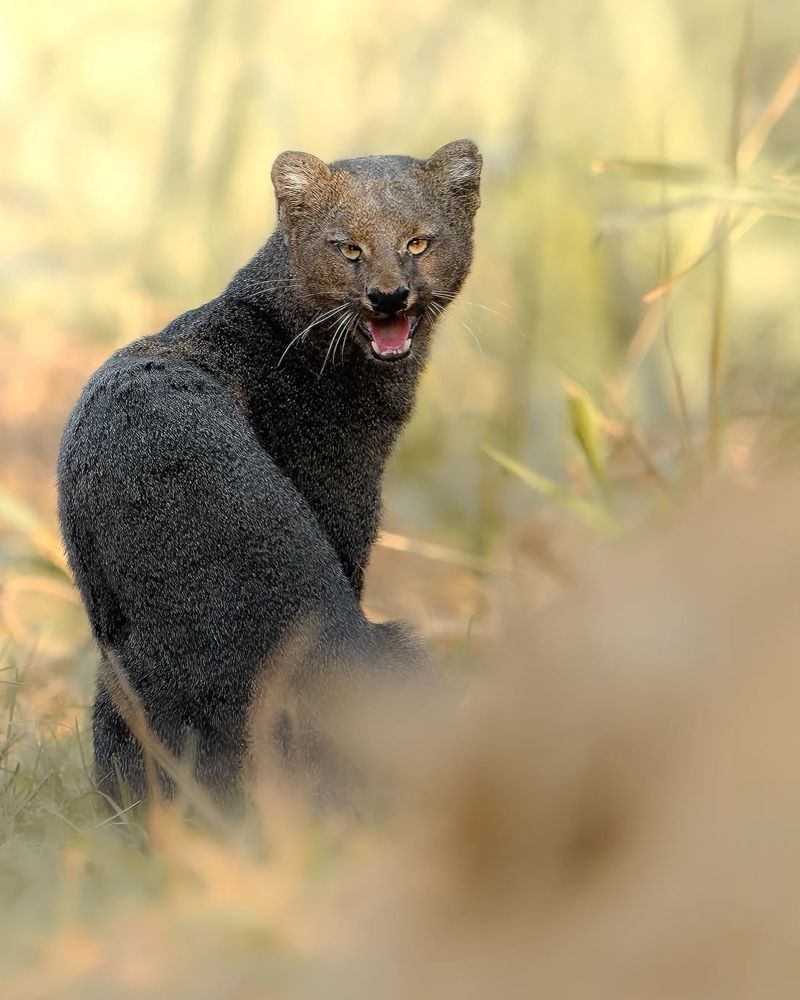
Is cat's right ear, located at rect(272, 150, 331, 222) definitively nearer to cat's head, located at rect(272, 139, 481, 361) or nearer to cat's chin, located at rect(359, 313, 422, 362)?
cat's head, located at rect(272, 139, 481, 361)

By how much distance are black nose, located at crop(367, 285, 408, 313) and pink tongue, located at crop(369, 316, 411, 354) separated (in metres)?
0.08

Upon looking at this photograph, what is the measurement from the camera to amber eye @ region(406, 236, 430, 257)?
3.76 m

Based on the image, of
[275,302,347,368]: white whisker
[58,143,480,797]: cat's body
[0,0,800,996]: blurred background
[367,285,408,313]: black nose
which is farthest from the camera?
[0,0,800,996]: blurred background

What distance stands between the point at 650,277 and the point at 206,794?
498 centimetres

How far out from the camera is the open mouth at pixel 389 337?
11.9 ft

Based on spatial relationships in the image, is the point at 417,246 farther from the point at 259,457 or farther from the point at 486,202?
the point at 486,202

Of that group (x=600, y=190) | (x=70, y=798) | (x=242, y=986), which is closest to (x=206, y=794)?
(x=70, y=798)

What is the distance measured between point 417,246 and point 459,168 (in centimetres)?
37

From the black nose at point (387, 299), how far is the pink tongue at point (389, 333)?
8 cm

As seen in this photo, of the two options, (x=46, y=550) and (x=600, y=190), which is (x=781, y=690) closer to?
(x=46, y=550)

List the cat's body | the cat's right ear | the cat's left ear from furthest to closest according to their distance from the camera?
the cat's left ear
the cat's right ear
the cat's body

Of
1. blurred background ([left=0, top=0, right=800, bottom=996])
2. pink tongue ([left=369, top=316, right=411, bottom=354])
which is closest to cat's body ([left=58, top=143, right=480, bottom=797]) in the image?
pink tongue ([left=369, top=316, right=411, bottom=354])

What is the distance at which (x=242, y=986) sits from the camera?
1.50 meters

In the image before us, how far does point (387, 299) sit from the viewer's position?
3.57 metres
